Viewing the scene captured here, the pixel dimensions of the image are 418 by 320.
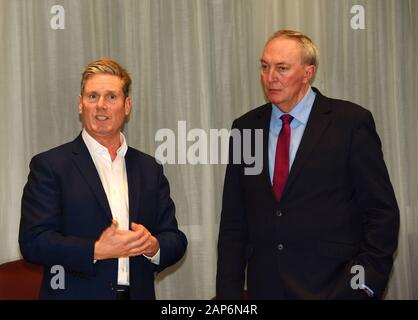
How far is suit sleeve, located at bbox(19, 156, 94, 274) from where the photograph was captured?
2549 millimetres

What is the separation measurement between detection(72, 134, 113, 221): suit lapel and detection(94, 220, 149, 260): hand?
12cm

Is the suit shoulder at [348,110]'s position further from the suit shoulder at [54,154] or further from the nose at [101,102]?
the suit shoulder at [54,154]

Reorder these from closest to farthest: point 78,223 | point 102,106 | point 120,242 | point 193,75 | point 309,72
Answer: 1. point 120,242
2. point 78,223
3. point 102,106
4. point 309,72
5. point 193,75

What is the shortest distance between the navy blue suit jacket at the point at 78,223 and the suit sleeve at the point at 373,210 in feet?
2.45

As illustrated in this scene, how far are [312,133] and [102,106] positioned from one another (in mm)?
849

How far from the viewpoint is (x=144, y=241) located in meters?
2.62

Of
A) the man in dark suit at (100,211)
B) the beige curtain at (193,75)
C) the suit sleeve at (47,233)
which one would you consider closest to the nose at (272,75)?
the man in dark suit at (100,211)

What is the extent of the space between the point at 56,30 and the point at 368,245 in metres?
2.19

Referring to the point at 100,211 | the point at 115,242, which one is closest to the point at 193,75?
the point at 100,211

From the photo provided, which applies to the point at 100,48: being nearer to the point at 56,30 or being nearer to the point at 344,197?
the point at 56,30

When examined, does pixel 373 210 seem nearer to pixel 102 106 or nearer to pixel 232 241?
pixel 232 241

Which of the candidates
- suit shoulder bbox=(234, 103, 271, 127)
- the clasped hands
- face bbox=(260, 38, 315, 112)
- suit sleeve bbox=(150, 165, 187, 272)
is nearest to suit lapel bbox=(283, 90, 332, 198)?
face bbox=(260, 38, 315, 112)

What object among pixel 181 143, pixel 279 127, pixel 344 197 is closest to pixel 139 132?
pixel 181 143

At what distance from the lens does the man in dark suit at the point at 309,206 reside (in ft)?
8.72
